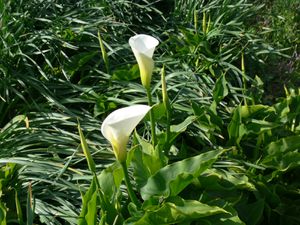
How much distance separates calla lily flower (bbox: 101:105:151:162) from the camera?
4.63 ft

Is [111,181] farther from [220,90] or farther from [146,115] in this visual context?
[220,90]

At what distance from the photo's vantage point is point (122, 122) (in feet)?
4.64

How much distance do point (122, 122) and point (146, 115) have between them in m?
0.91

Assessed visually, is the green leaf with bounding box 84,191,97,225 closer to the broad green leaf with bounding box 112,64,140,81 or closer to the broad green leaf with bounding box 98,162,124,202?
the broad green leaf with bounding box 98,162,124,202

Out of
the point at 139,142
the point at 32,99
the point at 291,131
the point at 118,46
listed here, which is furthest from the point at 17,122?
the point at 291,131

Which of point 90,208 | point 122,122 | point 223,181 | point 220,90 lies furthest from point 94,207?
point 220,90

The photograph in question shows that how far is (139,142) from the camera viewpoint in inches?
82.6

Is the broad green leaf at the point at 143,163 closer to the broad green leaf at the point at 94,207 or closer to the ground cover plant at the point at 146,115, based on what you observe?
the ground cover plant at the point at 146,115

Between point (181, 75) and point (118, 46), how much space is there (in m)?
0.39

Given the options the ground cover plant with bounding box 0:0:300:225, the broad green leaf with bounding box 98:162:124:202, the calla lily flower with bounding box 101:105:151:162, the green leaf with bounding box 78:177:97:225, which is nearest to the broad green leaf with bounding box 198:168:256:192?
the ground cover plant with bounding box 0:0:300:225

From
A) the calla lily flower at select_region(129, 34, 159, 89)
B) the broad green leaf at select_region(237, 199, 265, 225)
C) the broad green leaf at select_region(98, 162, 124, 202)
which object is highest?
the calla lily flower at select_region(129, 34, 159, 89)

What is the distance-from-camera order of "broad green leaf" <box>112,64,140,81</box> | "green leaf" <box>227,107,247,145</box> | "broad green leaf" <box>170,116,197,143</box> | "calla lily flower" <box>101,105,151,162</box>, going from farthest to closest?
1. "broad green leaf" <box>112,64,140,81</box>
2. "green leaf" <box>227,107,247,145</box>
3. "broad green leaf" <box>170,116,197,143</box>
4. "calla lily flower" <box>101,105,151,162</box>

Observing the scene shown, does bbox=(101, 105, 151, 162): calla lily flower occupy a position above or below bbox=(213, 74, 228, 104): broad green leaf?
above

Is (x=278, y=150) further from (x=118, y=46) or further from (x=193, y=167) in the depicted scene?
(x=118, y=46)
